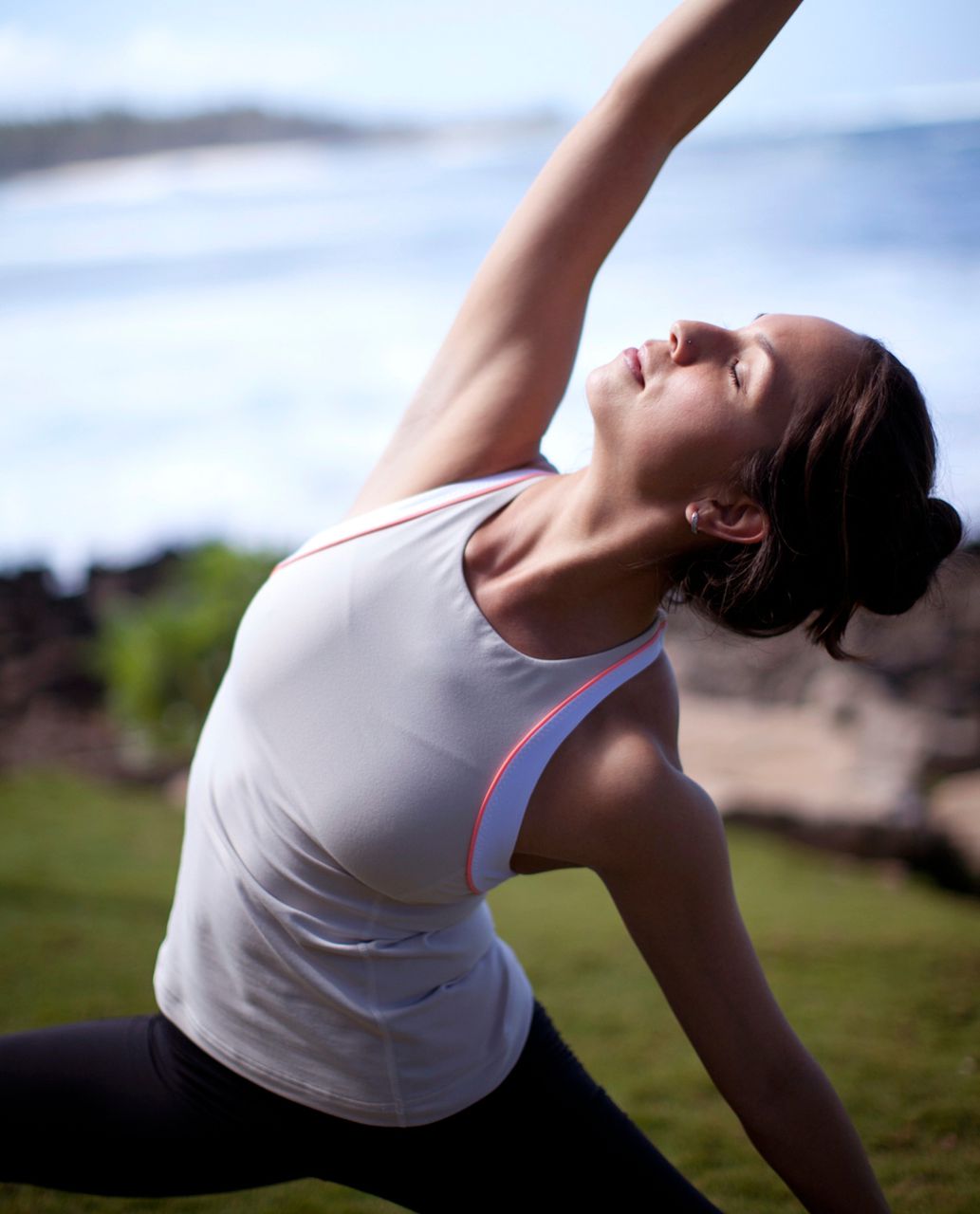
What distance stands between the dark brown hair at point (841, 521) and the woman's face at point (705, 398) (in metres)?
0.02

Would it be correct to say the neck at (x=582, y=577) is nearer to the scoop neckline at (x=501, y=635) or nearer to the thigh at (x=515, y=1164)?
the scoop neckline at (x=501, y=635)

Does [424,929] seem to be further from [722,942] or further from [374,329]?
[374,329]

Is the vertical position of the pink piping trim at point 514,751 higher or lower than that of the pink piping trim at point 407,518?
lower

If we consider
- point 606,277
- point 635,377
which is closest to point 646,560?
point 635,377

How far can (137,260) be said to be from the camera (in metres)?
5.12

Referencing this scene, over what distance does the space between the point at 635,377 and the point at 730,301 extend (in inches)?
122

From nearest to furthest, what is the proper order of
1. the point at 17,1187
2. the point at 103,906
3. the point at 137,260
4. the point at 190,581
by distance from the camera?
1. the point at 17,1187
2. the point at 103,906
3. the point at 190,581
4. the point at 137,260

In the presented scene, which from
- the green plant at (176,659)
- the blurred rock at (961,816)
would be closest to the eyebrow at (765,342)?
the blurred rock at (961,816)

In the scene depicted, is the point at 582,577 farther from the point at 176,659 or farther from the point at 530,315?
the point at 176,659

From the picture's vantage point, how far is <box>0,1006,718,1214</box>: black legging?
36.0 inches

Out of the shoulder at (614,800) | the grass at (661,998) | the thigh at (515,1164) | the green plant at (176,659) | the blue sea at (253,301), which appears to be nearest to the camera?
the shoulder at (614,800)

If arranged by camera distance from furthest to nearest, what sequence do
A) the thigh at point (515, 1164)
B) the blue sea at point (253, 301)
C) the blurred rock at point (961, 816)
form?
the blue sea at point (253, 301), the blurred rock at point (961, 816), the thigh at point (515, 1164)

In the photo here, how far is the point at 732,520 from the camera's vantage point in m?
0.88

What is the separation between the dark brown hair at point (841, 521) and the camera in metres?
0.86
